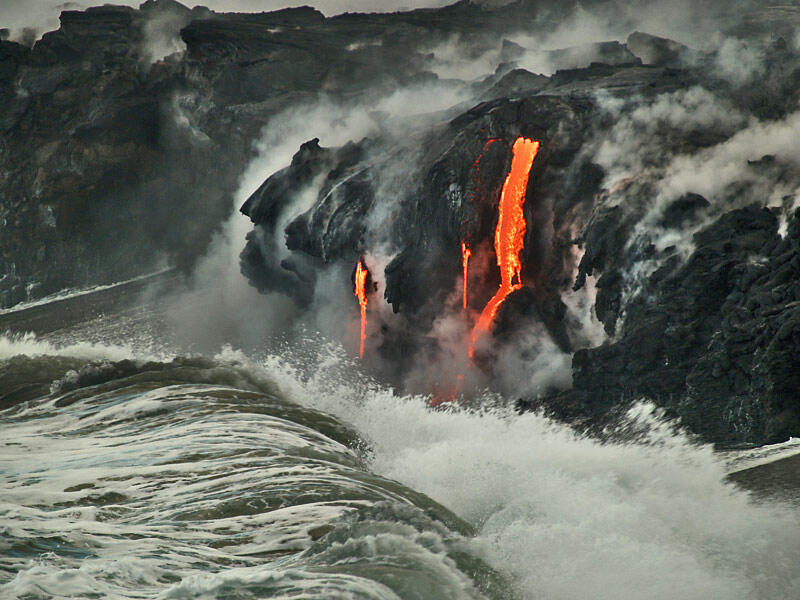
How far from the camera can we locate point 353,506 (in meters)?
15.1

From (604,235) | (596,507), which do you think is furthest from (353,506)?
(604,235)

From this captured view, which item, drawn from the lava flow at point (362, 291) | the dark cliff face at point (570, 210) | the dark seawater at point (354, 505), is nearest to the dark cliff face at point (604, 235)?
→ the dark cliff face at point (570, 210)

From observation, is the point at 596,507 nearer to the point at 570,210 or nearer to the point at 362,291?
the point at 570,210

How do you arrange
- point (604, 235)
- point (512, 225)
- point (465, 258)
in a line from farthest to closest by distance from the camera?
point (465, 258) → point (512, 225) → point (604, 235)

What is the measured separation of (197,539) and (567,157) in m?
19.6

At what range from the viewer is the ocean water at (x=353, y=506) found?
11938 millimetres

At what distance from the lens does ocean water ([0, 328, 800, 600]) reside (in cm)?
1194

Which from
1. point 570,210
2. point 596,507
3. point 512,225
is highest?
point 570,210

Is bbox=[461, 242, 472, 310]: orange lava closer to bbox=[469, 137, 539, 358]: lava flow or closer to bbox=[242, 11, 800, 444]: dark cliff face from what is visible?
bbox=[242, 11, 800, 444]: dark cliff face

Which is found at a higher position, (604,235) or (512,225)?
(512,225)

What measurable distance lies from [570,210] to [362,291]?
9.95 metres

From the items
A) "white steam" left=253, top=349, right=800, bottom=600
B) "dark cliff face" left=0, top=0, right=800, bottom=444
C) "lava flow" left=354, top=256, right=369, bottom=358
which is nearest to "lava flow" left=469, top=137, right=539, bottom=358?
"dark cliff face" left=0, top=0, right=800, bottom=444

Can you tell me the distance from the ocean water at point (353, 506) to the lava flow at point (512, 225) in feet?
14.5

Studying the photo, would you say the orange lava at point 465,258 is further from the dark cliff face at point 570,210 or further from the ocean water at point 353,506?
the ocean water at point 353,506
